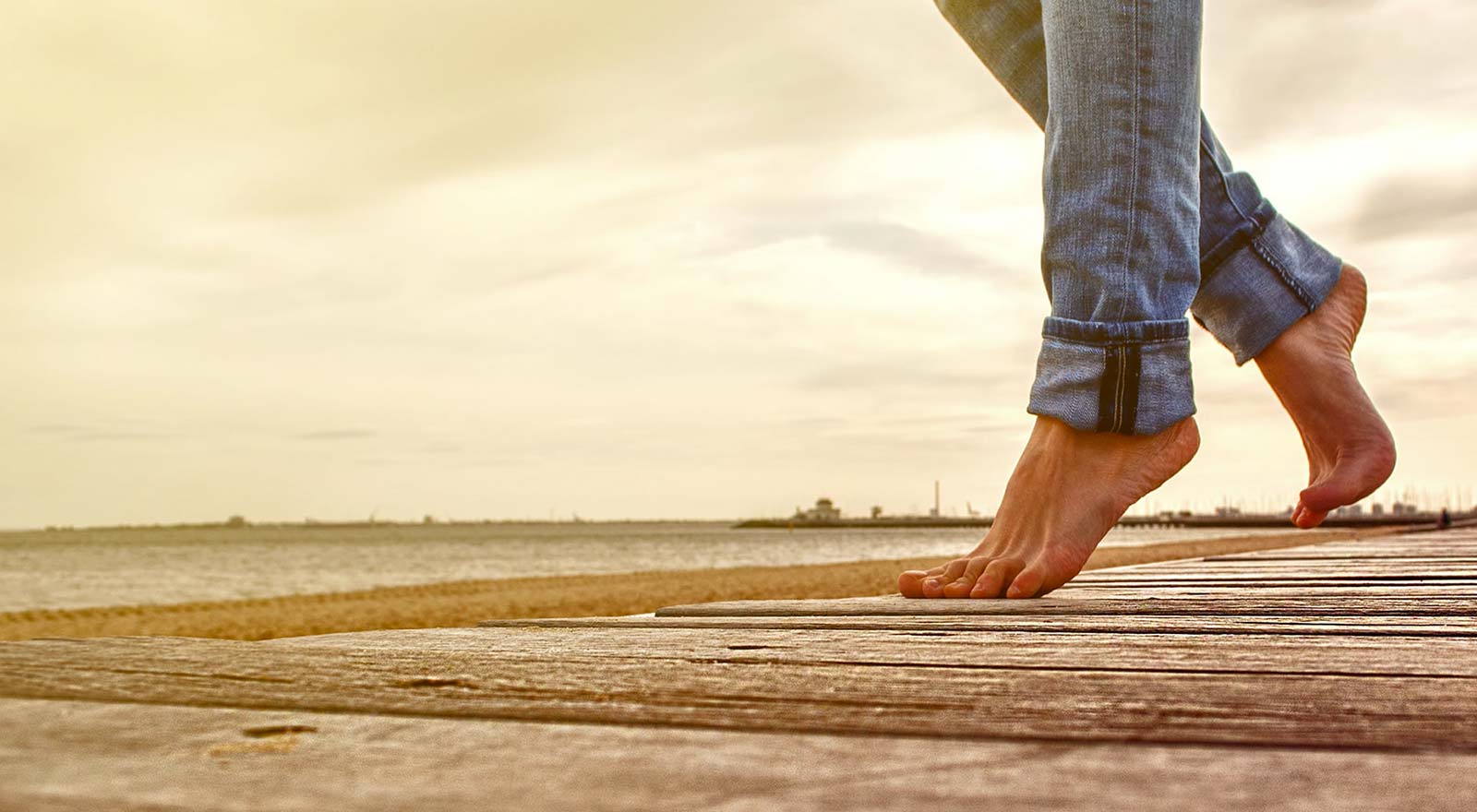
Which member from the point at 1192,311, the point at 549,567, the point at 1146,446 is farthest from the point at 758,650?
the point at 549,567

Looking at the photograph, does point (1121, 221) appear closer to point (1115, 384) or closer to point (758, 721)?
point (1115, 384)

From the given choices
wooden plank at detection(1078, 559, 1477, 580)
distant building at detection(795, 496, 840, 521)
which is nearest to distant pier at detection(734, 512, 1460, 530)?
distant building at detection(795, 496, 840, 521)

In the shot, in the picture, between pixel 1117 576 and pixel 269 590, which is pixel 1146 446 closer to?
pixel 1117 576

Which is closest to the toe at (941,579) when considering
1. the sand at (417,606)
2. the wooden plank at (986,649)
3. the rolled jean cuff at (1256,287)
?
the wooden plank at (986,649)

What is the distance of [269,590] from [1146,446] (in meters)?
28.2

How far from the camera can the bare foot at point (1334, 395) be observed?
1.90 m

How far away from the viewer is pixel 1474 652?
0.82m

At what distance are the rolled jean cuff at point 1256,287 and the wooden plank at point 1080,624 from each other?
820 mm

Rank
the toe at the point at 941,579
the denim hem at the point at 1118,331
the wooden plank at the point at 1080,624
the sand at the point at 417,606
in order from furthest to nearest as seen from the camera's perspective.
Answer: the sand at the point at 417,606 < the toe at the point at 941,579 < the denim hem at the point at 1118,331 < the wooden plank at the point at 1080,624

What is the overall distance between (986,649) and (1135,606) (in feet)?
1.64

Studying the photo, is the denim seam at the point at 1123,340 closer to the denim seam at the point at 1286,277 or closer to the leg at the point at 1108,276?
the leg at the point at 1108,276

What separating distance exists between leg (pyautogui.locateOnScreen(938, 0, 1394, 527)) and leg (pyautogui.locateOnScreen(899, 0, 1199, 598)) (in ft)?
0.82

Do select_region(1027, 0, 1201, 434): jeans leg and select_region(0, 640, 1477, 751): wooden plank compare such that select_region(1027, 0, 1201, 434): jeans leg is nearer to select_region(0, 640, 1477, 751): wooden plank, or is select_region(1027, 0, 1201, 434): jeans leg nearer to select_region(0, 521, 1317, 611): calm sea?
select_region(0, 640, 1477, 751): wooden plank

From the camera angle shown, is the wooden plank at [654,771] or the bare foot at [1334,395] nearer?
the wooden plank at [654,771]
